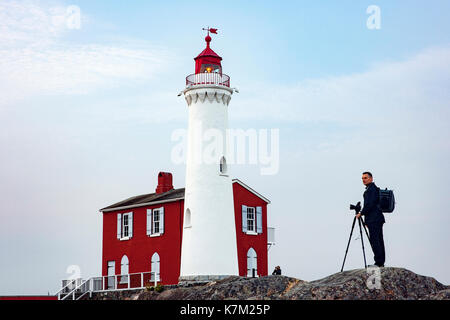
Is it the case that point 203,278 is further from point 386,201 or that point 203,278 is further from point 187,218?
point 386,201

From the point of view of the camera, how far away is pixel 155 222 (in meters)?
35.9

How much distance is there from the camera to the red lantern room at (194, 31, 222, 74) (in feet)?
105

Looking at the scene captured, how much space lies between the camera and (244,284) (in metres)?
18.7

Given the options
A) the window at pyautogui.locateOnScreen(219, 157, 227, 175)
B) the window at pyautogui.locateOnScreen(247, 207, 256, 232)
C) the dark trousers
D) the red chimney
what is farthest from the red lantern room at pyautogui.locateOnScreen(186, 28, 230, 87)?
the dark trousers

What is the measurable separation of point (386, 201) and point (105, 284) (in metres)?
26.3

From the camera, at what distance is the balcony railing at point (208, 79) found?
31.2 meters

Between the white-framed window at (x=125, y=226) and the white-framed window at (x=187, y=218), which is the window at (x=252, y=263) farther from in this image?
the white-framed window at (x=125, y=226)

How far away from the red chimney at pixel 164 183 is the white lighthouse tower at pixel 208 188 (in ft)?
28.6

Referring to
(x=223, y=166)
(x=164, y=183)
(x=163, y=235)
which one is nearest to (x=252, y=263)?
(x=163, y=235)

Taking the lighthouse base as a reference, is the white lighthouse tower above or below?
above

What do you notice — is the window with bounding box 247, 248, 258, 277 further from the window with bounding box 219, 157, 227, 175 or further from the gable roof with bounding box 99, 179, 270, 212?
the window with bounding box 219, 157, 227, 175

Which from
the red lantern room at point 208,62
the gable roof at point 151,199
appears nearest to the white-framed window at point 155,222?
the gable roof at point 151,199

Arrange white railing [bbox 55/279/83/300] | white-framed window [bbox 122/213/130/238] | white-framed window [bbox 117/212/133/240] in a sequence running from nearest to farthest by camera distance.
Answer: white railing [bbox 55/279/83/300]
white-framed window [bbox 117/212/133/240]
white-framed window [bbox 122/213/130/238]

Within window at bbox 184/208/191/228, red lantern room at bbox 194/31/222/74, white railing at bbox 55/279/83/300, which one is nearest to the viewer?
window at bbox 184/208/191/228
